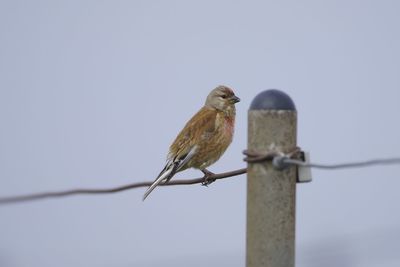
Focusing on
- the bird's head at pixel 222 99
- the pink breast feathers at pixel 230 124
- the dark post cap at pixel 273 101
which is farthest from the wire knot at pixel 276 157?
the bird's head at pixel 222 99

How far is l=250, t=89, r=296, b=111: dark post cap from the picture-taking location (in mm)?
2041

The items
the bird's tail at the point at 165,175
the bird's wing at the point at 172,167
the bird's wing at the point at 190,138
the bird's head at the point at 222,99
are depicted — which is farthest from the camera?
the bird's head at the point at 222,99

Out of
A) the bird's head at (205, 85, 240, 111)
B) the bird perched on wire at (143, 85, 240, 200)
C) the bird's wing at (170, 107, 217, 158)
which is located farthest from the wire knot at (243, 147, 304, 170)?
the bird's head at (205, 85, 240, 111)

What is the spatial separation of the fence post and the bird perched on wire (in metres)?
2.39

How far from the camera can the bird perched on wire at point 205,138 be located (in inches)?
182

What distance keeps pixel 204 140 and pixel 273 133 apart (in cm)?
268

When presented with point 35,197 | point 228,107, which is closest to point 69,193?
point 35,197

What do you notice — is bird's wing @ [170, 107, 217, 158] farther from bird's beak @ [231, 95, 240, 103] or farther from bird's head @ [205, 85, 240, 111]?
bird's beak @ [231, 95, 240, 103]

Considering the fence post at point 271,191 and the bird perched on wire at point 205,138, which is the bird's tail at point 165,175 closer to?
the bird perched on wire at point 205,138

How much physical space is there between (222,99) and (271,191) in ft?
10.2

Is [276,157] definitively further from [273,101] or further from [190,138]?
[190,138]

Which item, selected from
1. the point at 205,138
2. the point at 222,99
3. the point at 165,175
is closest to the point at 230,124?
the point at 222,99

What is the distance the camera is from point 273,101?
2041mm

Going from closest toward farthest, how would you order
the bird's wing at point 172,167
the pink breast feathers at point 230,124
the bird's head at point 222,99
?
1. the bird's wing at point 172,167
2. the pink breast feathers at point 230,124
3. the bird's head at point 222,99
